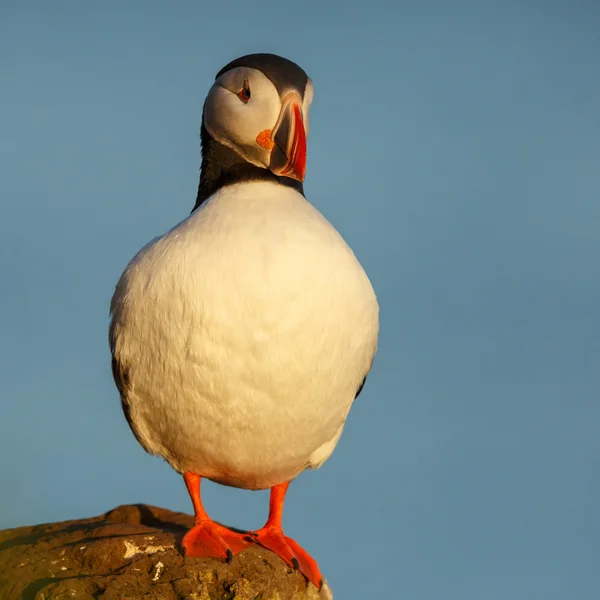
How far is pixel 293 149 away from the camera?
9500mm

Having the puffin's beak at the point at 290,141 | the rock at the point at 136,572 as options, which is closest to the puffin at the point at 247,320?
the puffin's beak at the point at 290,141

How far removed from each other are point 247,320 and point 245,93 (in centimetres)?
174

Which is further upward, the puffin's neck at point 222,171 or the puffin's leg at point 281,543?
the puffin's neck at point 222,171

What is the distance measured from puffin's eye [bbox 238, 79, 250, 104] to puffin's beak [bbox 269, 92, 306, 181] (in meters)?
0.30

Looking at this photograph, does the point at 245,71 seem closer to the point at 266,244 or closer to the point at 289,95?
the point at 289,95

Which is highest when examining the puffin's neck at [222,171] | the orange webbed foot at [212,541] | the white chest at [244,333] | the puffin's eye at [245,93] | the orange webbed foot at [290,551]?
the puffin's eye at [245,93]

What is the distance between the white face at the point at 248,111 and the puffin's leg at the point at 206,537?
7.77 feet

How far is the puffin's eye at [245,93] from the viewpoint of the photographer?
381 inches

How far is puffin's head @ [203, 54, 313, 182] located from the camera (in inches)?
375

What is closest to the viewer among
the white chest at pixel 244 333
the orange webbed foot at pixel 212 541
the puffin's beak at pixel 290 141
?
the white chest at pixel 244 333

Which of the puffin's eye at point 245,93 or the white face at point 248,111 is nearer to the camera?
the white face at point 248,111

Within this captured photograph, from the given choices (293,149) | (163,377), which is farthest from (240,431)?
(293,149)

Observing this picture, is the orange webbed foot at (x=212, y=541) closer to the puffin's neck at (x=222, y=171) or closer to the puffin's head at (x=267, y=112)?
the puffin's neck at (x=222, y=171)

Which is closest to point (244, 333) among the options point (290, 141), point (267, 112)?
point (290, 141)
